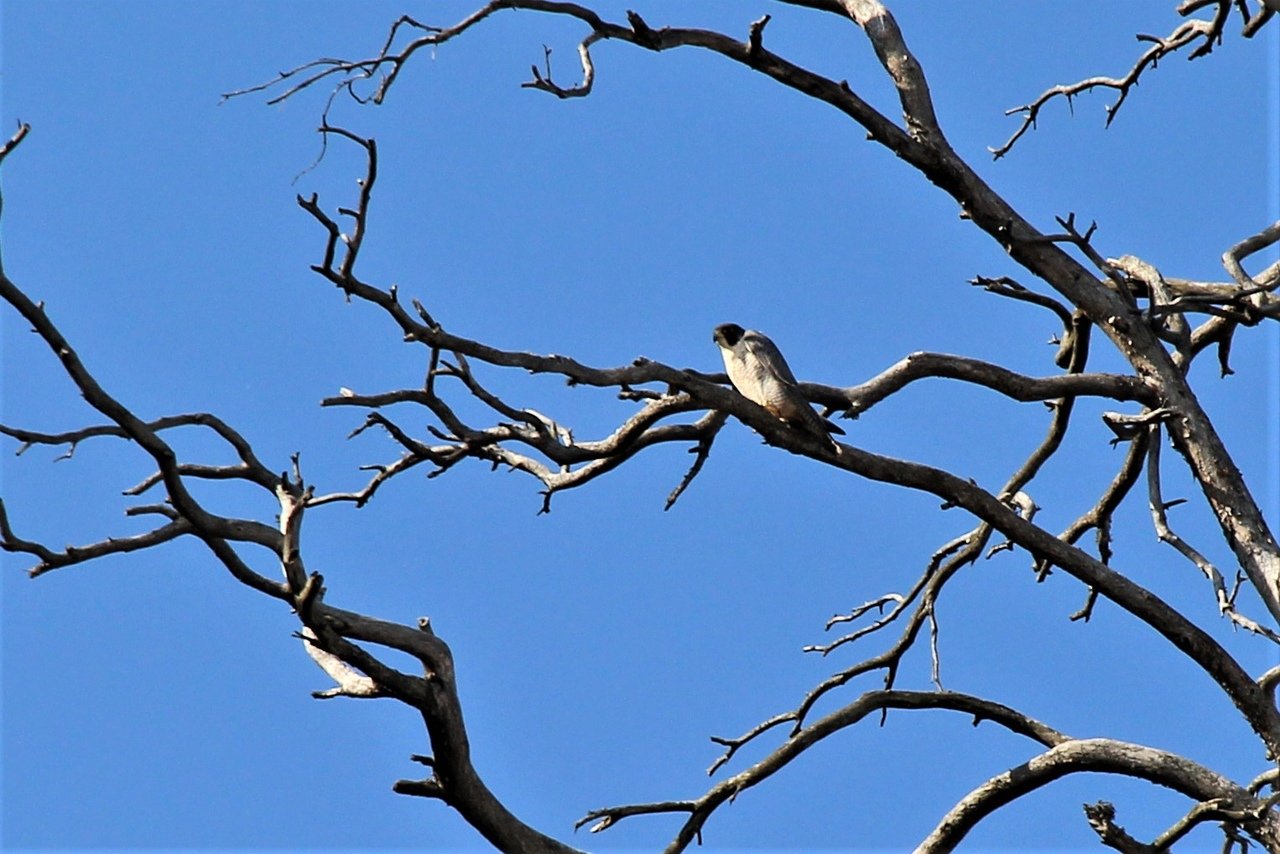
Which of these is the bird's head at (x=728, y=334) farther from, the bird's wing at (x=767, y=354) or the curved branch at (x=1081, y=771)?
the curved branch at (x=1081, y=771)

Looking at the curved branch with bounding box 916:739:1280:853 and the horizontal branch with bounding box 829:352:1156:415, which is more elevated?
the horizontal branch with bounding box 829:352:1156:415

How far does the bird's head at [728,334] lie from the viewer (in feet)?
Answer: 25.2

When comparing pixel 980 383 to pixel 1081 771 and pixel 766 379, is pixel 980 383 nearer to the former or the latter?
pixel 766 379

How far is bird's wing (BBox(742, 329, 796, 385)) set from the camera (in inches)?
277

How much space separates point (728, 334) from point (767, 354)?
54 centimetres

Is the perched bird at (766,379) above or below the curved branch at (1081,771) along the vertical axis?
above

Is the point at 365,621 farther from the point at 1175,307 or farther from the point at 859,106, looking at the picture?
the point at 1175,307

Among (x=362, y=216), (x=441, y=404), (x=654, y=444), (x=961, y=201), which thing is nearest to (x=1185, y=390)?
(x=961, y=201)

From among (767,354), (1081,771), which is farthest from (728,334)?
(1081,771)

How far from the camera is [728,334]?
7777 mm

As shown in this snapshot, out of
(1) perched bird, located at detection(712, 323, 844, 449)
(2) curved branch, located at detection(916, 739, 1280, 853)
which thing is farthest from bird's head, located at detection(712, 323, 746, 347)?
(2) curved branch, located at detection(916, 739, 1280, 853)

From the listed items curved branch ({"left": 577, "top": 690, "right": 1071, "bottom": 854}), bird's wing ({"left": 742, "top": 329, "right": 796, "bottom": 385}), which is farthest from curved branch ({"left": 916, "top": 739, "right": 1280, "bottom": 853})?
bird's wing ({"left": 742, "top": 329, "right": 796, "bottom": 385})

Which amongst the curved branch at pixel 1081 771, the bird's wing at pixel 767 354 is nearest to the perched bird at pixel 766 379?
the bird's wing at pixel 767 354

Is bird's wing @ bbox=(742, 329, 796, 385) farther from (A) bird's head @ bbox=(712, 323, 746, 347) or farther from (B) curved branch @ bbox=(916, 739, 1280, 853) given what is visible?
(B) curved branch @ bbox=(916, 739, 1280, 853)
